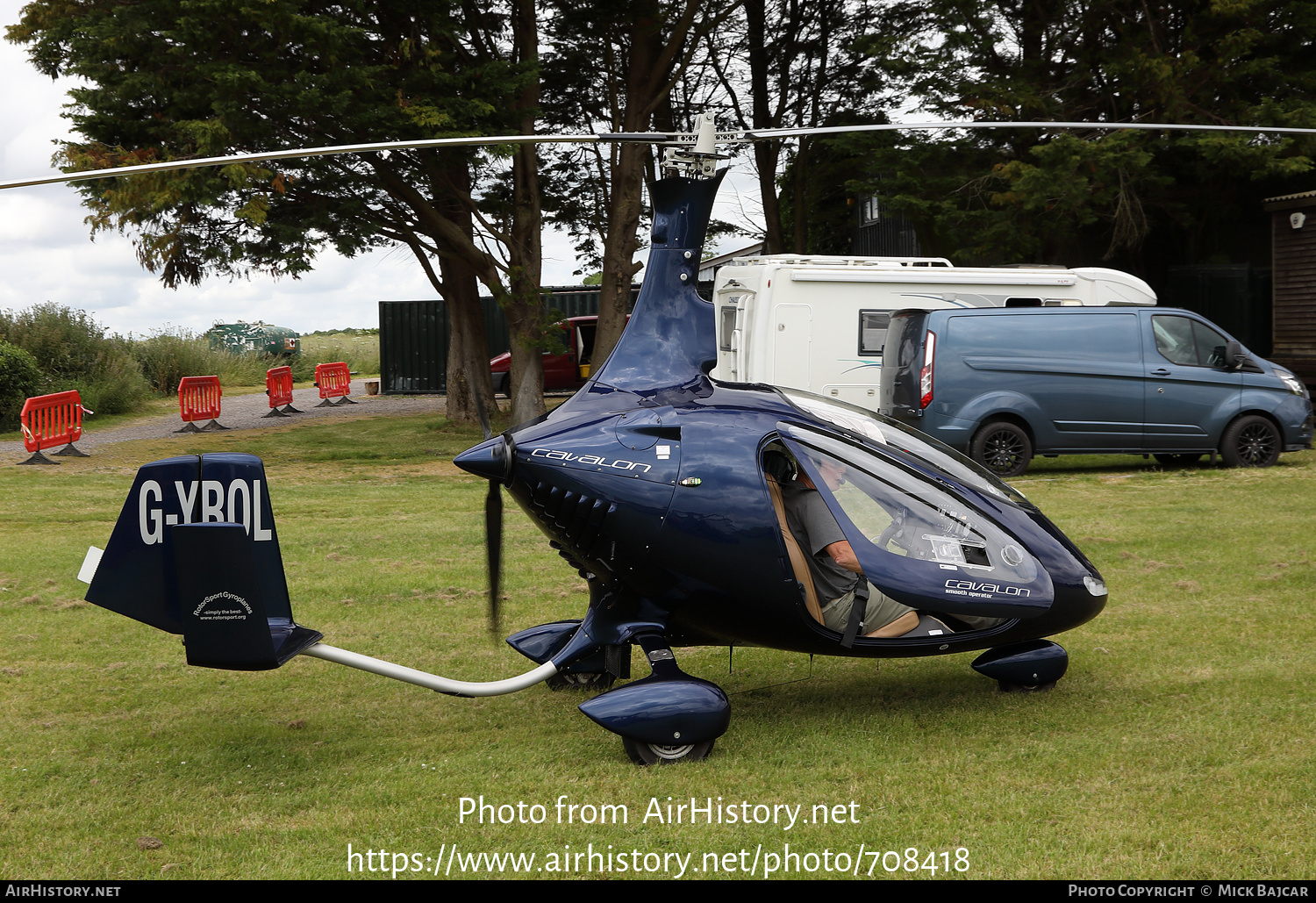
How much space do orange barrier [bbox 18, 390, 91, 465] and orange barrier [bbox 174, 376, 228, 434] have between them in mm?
3987

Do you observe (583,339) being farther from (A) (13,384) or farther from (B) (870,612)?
(B) (870,612)

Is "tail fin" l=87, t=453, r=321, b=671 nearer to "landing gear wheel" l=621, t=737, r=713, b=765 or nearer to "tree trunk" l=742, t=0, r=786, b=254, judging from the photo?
"landing gear wheel" l=621, t=737, r=713, b=765

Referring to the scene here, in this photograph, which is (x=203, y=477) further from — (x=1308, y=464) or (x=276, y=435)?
(x=276, y=435)

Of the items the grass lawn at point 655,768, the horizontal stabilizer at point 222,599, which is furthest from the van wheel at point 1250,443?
the horizontal stabilizer at point 222,599

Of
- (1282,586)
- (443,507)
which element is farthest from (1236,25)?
(443,507)

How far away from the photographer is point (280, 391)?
25.1m

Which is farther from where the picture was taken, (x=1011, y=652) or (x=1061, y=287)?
(x=1061, y=287)

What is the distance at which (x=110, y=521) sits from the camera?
10914 mm

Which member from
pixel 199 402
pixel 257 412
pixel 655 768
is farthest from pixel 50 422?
pixel 655 768

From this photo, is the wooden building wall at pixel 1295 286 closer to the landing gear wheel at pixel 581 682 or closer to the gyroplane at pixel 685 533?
the gyroplane at pixel 685 533

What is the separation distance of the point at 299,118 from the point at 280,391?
11805mm

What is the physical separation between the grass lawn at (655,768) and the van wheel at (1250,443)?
5067 mm

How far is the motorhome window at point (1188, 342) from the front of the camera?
13.0m

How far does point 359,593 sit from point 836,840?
15.7ft
